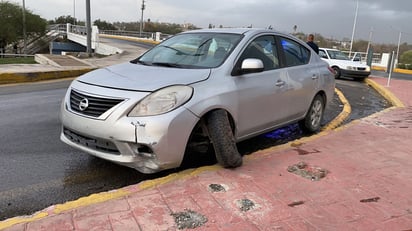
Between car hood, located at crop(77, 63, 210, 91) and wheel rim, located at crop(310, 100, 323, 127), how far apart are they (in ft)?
8.74

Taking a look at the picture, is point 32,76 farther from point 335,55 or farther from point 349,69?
point 335,55

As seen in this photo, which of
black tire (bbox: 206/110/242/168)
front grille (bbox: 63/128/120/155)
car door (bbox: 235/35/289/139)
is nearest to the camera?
front grille (bbox: 63/128/120/155)

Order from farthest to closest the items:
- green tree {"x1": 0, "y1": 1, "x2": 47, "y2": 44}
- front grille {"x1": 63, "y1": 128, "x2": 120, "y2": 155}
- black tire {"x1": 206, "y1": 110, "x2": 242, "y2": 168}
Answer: green tree {"x1": 0, "y1": 1, "x2": 47, "y2": 44}
black tire {"x1": 206, "y1": 110, "x2": 242, "y2": 168}
front grille {"x1": 63, "y1": 128, "x2": 120, "y2": 155}

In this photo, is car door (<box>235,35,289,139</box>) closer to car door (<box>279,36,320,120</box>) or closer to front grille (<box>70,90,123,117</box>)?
car door (<box>279,36,320,120</box>)

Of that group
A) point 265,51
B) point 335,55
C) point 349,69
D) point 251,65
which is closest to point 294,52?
point 265,51

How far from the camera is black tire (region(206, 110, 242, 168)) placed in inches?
154

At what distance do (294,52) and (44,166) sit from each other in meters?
3.66

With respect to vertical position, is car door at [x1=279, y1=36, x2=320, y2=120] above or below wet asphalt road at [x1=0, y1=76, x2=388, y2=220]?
above

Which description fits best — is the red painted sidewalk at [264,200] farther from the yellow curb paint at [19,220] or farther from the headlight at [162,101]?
the headlight at [162,101]

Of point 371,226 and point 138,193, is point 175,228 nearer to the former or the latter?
point 138,193

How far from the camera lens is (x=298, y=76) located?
5.39 m

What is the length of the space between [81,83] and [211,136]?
4.78 feet

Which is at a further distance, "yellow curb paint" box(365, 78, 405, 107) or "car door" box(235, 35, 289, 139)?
"yellow curb paint" box(365, 78, 405, 107)

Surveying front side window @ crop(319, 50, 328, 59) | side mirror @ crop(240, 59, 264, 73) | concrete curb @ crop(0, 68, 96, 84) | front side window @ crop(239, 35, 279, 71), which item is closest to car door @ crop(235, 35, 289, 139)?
front side window @ crop(239, 35, 279, 71)
